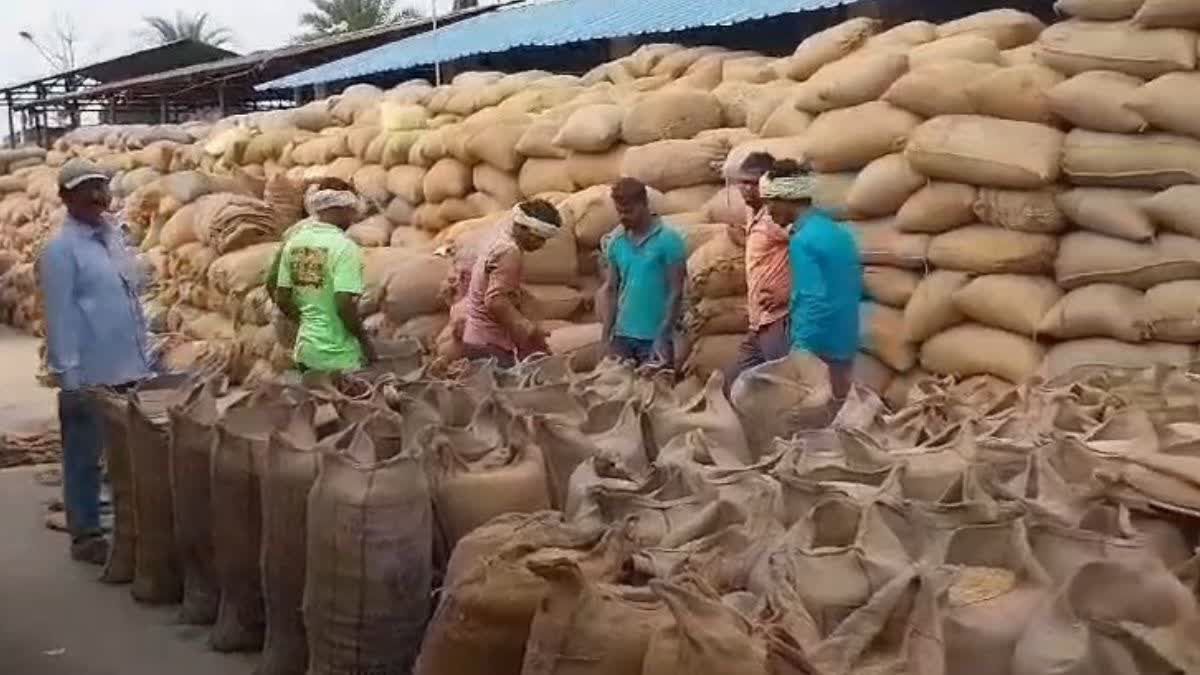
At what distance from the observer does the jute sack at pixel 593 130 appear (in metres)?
7.04

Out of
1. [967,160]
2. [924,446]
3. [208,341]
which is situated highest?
[967,160]

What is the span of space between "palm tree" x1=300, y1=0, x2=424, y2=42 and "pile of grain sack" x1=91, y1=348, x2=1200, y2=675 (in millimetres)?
27898

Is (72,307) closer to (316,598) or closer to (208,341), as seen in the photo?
(316,598)

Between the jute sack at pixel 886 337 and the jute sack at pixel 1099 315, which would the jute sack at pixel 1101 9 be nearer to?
the jute sack at pixel 1099 315

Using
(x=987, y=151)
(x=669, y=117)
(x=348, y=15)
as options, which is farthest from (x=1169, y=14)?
(x=348, y=15)

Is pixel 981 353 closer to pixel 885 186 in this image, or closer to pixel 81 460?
pixel 885 186

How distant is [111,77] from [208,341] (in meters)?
18.2

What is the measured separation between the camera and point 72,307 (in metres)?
5.25

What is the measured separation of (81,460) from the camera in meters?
5.42

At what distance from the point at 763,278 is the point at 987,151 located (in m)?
0.83

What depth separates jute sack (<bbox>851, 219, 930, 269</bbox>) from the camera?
5531mm

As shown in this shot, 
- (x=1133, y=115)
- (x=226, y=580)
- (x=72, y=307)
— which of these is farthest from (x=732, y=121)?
(x=226, y=580)

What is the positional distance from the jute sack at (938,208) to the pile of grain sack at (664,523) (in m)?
0.57

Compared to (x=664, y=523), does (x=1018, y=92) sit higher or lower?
higher
